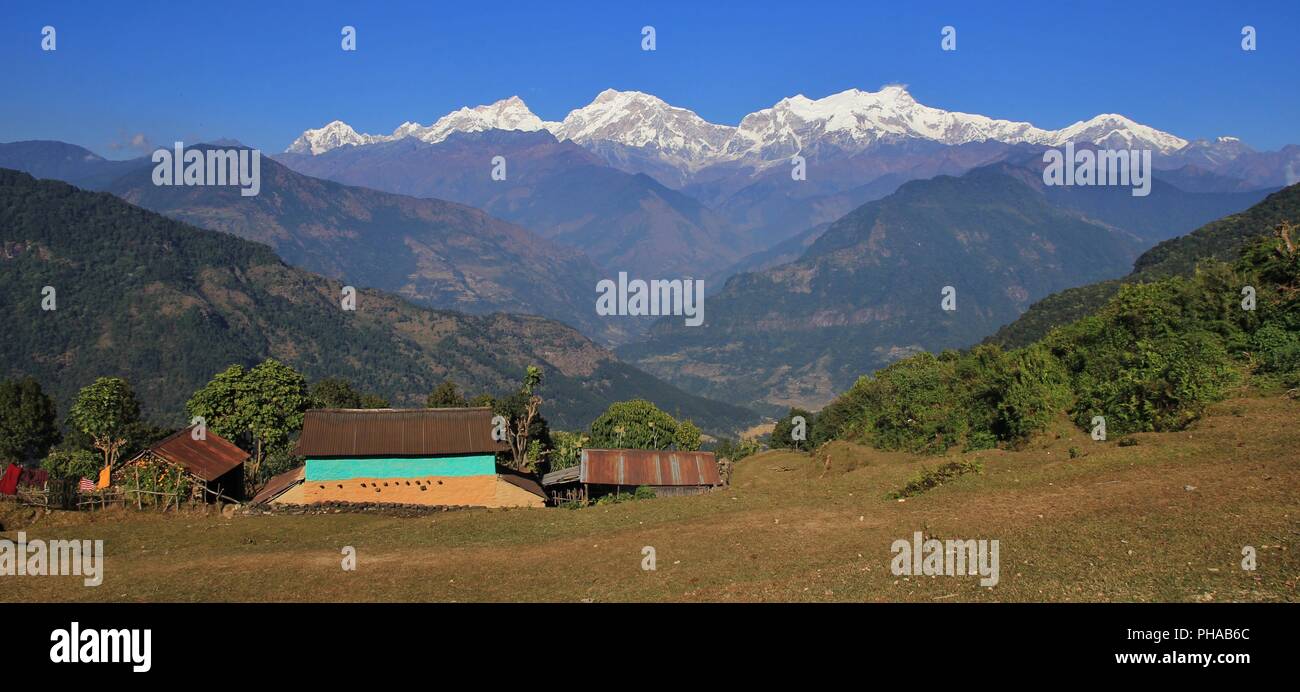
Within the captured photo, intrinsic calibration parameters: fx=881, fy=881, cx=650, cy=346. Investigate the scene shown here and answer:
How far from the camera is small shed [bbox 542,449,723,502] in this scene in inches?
2202

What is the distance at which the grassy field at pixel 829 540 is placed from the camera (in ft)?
69.1

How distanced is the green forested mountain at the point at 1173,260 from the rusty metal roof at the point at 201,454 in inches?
4525

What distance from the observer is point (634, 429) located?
276 feet

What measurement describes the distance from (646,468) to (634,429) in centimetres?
2675

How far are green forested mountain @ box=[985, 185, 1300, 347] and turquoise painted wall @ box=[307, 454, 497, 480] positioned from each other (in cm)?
10755

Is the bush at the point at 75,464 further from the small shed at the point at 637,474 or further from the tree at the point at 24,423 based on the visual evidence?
the small shed at the point at 637,474

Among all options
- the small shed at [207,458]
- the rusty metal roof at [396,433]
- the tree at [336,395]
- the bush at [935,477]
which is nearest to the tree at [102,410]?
the small shed at [207,458]

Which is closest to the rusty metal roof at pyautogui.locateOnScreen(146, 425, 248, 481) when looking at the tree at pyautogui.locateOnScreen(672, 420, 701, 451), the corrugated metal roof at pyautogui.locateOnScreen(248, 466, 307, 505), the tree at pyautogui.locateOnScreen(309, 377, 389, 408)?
the corrugated metal roof at pyautogui.locateOnScreen(248, 466, 307, 505)

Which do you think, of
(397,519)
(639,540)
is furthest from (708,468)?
(639,540)

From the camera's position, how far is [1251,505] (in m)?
23.7
